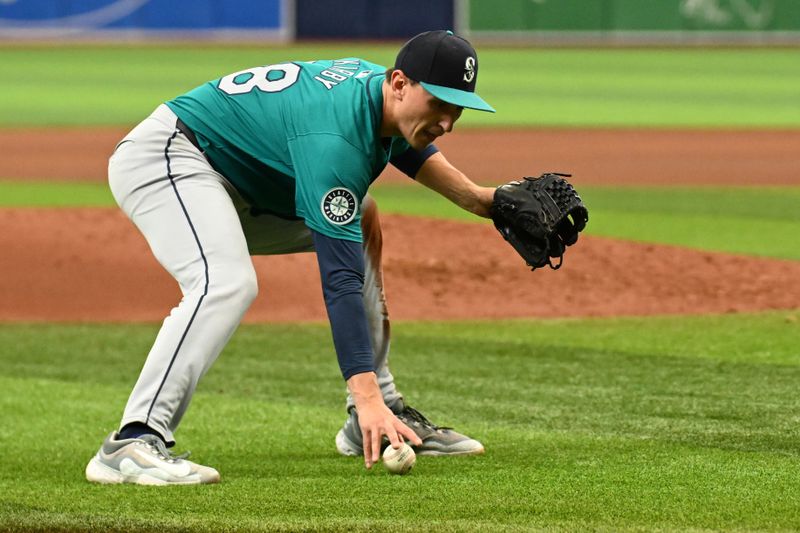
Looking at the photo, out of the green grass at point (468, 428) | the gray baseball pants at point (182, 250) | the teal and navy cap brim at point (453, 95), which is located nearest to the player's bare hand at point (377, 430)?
the green grass at point (468, 428)

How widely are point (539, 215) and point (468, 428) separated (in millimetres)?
1116

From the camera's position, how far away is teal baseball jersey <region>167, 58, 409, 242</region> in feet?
13.1

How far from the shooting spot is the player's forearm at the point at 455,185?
15.8 feet

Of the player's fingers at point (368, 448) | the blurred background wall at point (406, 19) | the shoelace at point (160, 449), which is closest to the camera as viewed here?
the player's fingers at point (368, 448)

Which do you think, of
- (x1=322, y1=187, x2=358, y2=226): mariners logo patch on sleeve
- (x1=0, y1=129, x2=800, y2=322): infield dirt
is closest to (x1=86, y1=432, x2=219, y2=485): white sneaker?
(x1=322, y1=187, x2=358, y2=226): mariners logo patch on sleeve

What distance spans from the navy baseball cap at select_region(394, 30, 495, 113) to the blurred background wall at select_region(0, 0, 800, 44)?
30688 millimetres

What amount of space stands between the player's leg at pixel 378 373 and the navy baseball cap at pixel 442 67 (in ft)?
2.93

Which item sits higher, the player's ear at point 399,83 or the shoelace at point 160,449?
the player's ear at point 399,83

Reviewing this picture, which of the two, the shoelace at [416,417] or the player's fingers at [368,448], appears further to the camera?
the shoelace at [416,417]

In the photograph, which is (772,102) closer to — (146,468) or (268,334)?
(268,334)

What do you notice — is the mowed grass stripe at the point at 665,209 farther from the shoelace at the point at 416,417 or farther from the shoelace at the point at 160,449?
the shoelace at the point at 160,449

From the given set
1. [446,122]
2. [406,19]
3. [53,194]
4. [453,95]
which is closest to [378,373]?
[446,122]

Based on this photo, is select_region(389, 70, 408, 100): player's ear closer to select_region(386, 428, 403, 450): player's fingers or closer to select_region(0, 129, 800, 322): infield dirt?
select_region(386, 428, 403, 450): player's fingers

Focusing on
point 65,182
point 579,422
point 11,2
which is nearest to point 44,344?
point 579,422
